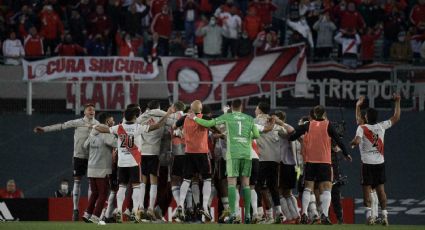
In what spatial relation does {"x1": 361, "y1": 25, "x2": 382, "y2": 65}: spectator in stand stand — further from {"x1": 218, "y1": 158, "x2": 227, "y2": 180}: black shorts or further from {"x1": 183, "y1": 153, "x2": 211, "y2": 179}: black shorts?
{"x1": 183, "y1": 153, "x2": 211, "y2": 179}: black shorts

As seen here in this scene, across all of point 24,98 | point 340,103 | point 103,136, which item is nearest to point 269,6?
point 340,103

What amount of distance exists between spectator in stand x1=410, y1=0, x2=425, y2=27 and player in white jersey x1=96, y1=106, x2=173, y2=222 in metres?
16.9

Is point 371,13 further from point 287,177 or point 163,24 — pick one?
point 287,177

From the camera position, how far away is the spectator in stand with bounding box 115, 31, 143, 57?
39562 mm

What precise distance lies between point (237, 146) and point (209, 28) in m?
14.2

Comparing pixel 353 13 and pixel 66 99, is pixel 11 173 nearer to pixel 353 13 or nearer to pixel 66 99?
pixel 66 99

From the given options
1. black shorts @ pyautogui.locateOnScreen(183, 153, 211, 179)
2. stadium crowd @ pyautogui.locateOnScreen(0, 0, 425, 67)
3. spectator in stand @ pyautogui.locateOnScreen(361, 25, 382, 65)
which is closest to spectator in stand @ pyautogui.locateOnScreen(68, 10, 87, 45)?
stadium crowd @ pyautogui.locateOnScreen(0, 0, 425, 67)

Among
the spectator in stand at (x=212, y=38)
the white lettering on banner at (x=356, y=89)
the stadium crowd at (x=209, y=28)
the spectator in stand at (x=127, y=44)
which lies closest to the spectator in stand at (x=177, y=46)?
the stadium crowd at (x=209, y=28)

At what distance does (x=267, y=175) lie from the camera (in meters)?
28.0

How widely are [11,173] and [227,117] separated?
1273 cm

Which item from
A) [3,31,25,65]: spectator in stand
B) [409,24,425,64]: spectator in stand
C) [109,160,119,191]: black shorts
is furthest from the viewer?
[409,24,425,64]: spectator in stand

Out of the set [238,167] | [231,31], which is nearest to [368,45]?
[231,31]

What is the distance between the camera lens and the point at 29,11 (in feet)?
136

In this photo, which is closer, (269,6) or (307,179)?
(307,179)
